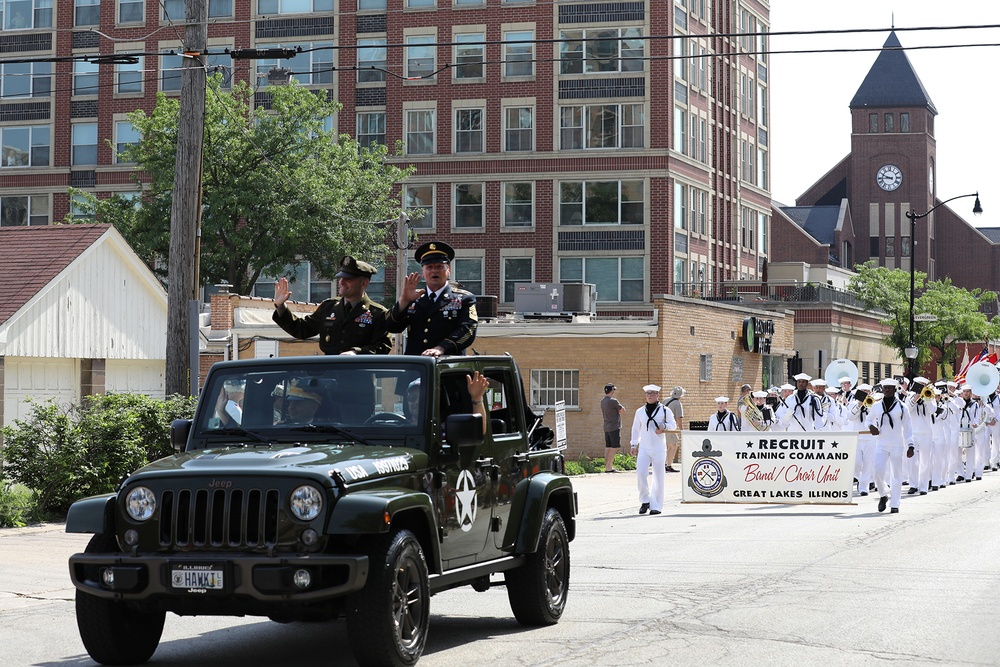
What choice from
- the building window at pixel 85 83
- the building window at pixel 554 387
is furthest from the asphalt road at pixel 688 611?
the building window at pixel 85 83

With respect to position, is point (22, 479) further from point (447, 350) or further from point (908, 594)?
point (908, 594)

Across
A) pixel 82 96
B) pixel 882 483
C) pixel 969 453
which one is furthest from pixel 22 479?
pixel 82 96

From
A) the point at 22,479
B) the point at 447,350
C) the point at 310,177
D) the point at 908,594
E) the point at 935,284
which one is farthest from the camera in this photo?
the point at 935,284

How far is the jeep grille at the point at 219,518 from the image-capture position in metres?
7.58

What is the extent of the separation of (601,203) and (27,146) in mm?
25333

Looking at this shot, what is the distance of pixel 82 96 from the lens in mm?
60969

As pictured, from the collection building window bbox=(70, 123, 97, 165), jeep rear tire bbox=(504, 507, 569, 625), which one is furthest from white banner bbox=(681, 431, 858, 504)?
building window bbox=(70, 123, 97, 165)

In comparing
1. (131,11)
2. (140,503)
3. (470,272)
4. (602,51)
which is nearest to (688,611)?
(140,503)

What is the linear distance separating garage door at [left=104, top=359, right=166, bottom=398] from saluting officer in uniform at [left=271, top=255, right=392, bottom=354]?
45.8 feet

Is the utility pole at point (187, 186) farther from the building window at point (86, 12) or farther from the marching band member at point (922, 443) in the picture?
the building window at point (86, 12)

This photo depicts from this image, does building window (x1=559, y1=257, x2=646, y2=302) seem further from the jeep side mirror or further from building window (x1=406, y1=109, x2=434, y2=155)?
the jeep side mirror

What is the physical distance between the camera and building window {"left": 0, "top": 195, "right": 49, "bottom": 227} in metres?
61.6

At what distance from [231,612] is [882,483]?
15838 millimetres

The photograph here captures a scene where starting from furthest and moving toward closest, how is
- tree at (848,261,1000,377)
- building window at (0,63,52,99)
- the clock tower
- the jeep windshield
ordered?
the clock tower → tree at (848,261,1000,377) → building window at (0,63,52,99) → the jeep windshield
